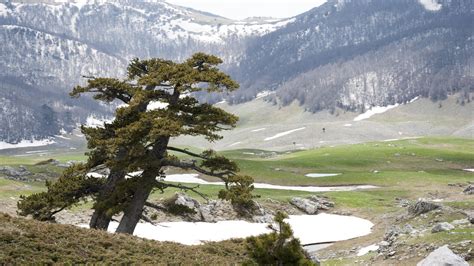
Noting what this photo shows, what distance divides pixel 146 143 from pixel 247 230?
25228 millimetres

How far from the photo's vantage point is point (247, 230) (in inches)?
1970

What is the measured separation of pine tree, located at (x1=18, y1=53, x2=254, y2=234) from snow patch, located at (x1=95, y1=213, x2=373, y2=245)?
1652 cm

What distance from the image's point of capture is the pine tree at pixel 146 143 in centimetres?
2520

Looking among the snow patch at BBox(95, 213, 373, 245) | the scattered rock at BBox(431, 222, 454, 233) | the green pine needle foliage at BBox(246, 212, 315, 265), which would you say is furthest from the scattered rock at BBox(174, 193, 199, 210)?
the green pine needle foliage at BBox(246, 212, 315, 265)

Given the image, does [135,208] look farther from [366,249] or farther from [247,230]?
[247,230]

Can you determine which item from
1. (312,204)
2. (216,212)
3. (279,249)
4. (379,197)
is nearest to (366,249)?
(216,212)

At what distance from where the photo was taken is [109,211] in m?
25.3

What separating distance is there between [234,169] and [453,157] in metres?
102

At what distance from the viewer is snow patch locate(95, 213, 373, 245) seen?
4550 cm

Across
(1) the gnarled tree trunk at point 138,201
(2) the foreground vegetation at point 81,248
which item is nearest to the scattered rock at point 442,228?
(2) the foreground vegetation at point 81,248

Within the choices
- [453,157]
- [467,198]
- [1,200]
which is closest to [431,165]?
[453,157]

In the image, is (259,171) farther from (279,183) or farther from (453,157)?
(453,157)

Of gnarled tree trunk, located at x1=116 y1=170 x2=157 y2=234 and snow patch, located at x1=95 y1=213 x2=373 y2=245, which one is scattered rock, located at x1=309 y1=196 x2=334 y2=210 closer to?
snow patch, located at x1=95 y1=213 x2=373 y2=245

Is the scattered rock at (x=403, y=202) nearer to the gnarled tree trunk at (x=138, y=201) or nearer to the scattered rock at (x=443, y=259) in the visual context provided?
the scattered rock at (x=443, y=259)
